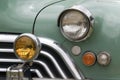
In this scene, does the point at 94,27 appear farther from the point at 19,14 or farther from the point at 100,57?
the point at 19,14

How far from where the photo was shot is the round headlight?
2.57 metres

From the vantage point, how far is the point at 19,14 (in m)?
2.96

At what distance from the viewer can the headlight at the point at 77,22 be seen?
8.83 feet

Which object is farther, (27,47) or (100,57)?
(100,57)

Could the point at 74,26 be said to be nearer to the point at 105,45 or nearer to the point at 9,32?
the point at 105,45

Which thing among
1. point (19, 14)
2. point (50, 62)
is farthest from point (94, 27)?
point (19, 14)

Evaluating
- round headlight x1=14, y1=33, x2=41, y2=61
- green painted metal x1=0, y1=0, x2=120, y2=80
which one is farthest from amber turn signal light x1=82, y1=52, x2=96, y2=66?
round headlight x1=14, y1=33, x2=41, y2=61

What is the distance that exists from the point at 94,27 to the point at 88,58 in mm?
215

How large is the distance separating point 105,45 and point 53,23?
1.34ft

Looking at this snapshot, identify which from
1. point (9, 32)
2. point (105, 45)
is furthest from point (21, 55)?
point (105, 45)

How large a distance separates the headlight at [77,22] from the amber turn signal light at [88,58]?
0.38 feet

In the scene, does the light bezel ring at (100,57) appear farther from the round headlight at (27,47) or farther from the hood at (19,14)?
the hood at (19,14)

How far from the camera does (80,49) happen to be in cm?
279

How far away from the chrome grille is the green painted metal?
0.06m
